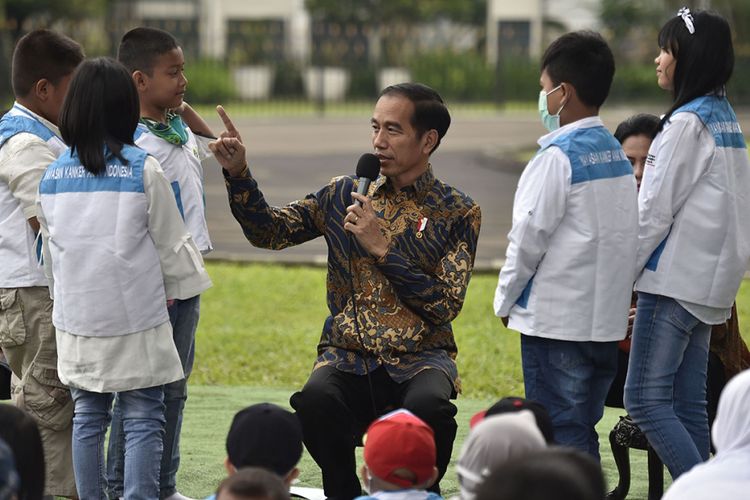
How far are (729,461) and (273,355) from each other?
5887 mm

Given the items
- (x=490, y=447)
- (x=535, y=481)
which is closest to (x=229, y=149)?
(x=490, y=447)

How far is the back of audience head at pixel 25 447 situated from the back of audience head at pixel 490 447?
4.12 ft

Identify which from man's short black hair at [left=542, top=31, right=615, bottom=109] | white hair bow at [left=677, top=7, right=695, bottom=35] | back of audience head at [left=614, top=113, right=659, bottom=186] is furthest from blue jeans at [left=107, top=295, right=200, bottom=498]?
white hair bow at [left=677, top=7, right=695, bottom=35]

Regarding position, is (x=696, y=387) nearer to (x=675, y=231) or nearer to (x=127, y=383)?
(x=675, y=231)

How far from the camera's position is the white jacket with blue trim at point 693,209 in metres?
4.62

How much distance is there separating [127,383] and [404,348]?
1.04 metres

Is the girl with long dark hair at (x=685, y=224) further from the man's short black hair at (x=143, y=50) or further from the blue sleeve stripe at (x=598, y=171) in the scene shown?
the man's short black hair at (x=143, y=50)

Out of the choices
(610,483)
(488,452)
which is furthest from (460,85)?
(488,452)

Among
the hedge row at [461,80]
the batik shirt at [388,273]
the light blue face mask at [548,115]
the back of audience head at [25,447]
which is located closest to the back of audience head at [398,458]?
the back of audience head at [25,447]

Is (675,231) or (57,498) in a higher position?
(675,231)

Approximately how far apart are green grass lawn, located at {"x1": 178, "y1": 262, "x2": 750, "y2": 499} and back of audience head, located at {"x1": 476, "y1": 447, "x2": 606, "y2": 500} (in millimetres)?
2747

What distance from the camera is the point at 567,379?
4.59 metres

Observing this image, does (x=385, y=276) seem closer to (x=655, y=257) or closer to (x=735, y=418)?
(x=655, y=257)

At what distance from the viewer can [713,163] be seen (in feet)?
15.3
